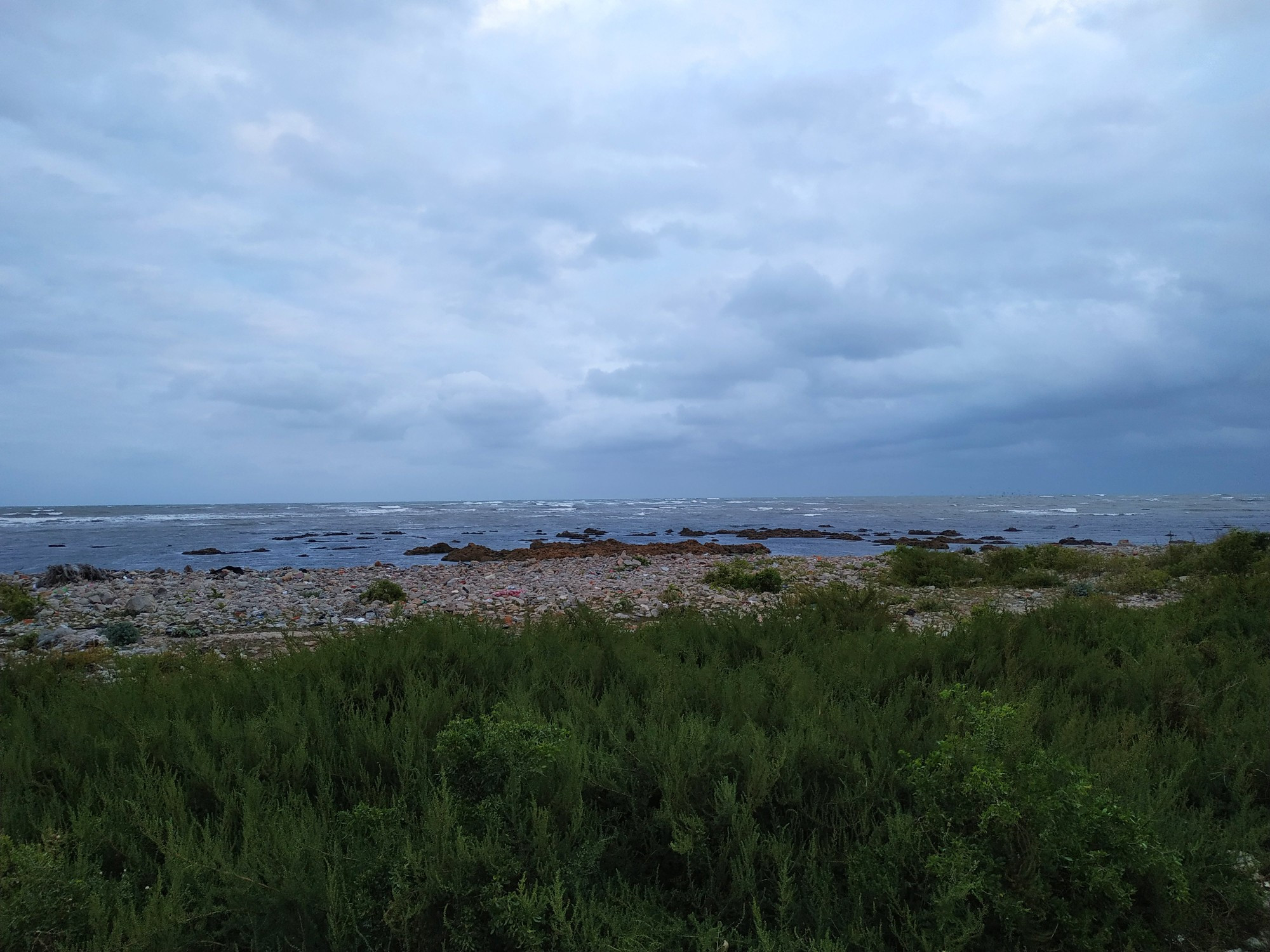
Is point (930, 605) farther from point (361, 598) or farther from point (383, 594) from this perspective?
point (361, 598)

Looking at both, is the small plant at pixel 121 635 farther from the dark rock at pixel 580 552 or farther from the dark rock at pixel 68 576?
the dark rock at pixel 580 552

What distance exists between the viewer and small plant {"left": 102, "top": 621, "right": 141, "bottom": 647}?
9.60m

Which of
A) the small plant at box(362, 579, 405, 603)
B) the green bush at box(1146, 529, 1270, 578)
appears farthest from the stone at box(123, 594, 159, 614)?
the green bush at box(1146, 529, 1270, 578)

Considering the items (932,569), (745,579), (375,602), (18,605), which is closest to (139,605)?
(18,605)

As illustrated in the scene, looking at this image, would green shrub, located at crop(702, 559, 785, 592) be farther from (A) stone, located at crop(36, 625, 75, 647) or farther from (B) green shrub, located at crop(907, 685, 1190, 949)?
(B) green shrub, located at crop(907, 685, 1190, 949)

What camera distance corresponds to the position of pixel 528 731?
11.5ft

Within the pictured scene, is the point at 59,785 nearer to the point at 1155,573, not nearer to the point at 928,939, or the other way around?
the point at 928,939

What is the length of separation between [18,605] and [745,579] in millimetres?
13600

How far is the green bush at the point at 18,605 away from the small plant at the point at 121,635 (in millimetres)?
3245

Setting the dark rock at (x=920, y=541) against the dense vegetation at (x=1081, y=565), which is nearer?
the dense vegetation at (x=1081, y=565)

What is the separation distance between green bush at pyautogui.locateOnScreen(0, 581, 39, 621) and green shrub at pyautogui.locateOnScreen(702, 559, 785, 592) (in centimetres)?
1266

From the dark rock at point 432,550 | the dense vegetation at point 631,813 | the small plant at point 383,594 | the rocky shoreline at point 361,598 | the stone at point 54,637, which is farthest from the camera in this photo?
the dark rock at point 432,550

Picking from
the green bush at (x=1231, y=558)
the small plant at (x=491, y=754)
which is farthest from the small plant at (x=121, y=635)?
the green bush at (x=1231, y=558)

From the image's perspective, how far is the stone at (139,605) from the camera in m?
12.5
